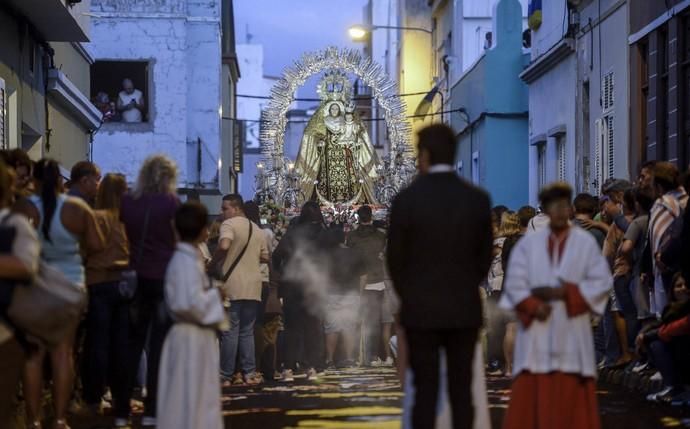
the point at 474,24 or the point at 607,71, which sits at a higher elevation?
the point at 474,24

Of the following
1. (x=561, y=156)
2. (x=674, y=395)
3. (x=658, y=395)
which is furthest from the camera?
(x=561, y=156)

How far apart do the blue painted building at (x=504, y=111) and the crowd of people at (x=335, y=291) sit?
18294 millimetres

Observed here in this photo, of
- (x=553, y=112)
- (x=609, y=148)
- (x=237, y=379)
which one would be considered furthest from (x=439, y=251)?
(x=553, y=112)

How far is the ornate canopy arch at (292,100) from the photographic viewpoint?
123 feet

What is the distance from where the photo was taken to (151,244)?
1086 centimetres

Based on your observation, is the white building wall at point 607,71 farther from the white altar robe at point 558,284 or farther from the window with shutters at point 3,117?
the white altar robe at point 558,284

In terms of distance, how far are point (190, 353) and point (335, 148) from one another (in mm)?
31986

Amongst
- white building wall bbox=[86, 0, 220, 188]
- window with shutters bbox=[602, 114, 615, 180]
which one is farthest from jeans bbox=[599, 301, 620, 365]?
white building wall bbox=[86, 0, 220, 188]

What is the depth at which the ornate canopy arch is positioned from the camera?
37438 millimetres

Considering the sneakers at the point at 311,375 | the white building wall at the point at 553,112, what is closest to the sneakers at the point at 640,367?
the sneakers at the point at 311,375

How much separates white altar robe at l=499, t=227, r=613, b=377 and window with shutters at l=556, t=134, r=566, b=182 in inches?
756

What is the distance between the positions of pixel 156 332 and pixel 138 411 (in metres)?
1.79

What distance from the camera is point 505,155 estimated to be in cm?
3619

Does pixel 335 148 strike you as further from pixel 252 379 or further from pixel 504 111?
pixel 252 379
